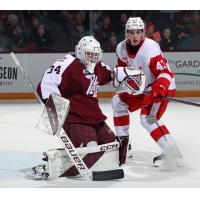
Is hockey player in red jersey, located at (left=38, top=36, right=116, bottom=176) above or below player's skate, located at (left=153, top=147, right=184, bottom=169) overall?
above

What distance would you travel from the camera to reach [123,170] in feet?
13.0

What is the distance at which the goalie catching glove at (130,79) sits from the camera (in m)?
3.95

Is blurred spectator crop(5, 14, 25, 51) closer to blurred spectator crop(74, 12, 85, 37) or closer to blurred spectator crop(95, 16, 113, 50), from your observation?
blurred spectator crop(74, 12, 85, 37)

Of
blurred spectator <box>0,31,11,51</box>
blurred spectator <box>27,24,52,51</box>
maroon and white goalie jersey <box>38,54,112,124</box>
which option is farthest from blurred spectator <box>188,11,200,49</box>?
maroon and white goalie jersey <box>38,54,112,124</box>

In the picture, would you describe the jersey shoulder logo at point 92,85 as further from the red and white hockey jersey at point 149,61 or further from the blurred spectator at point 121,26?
the blurred spectator at point 121,26

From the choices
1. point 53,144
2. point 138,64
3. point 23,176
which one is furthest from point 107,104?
point 23,176

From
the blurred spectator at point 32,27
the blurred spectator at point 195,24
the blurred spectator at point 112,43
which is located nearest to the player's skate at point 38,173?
the blurred spectator at point 112,43

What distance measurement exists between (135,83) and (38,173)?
764 millimetres

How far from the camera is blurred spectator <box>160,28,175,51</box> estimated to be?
25.1ft

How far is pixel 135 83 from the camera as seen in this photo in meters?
3.96

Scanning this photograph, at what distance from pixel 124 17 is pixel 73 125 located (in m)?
4.35

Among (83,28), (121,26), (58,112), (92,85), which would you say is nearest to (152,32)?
(121,26)

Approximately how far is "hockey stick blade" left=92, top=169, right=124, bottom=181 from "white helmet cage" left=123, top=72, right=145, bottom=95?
1.64 feet

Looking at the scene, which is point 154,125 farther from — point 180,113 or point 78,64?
point 180,113
